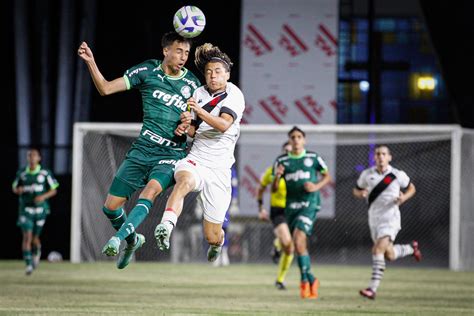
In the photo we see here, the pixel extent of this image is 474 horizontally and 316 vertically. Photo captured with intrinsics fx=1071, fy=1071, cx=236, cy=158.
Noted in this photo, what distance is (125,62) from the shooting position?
21938 mm

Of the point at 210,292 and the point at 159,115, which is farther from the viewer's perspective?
the point at 210,292

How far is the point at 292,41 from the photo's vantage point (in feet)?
69.4

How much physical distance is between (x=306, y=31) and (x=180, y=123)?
11.7 meters

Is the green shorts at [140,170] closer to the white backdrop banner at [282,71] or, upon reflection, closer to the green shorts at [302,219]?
the green shorts at [302,219]

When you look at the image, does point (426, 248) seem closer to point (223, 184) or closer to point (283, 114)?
point (283, 114)

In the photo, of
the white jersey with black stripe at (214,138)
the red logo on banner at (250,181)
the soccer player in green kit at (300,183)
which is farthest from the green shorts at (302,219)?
the red logo on banner at (250,181)

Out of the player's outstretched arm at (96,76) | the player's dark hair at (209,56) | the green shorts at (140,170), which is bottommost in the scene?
the green shorts at (140,170)

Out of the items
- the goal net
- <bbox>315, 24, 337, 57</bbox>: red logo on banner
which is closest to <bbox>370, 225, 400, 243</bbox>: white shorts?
the goal net

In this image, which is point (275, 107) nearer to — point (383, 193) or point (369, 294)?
point (383, 193)

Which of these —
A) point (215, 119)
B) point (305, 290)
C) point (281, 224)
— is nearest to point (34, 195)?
point (281, 224)

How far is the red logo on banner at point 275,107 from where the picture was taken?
21.2 metres

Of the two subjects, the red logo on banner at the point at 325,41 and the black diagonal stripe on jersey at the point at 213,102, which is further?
the red logo on banner at the point at 325,41

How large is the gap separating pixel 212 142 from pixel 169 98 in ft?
2.21

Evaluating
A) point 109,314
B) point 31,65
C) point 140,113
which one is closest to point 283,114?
point 140,113
